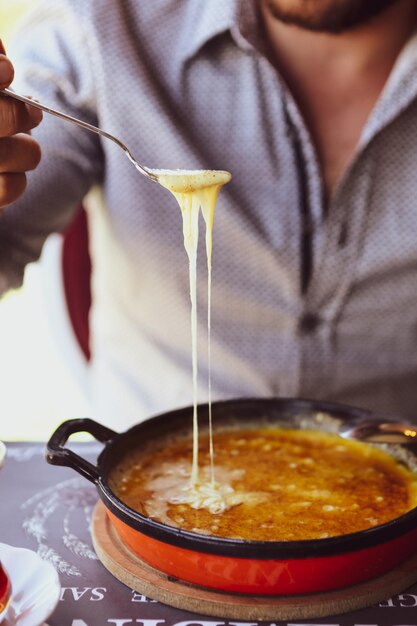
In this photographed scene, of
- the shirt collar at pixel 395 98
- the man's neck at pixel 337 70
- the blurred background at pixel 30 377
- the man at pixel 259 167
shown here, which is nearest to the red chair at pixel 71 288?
the man at pixel 259 167

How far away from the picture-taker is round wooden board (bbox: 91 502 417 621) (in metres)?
1.05

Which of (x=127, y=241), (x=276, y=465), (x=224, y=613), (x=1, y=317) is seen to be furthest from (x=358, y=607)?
(x=1, y=317)

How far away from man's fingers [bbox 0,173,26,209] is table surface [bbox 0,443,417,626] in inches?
20.2

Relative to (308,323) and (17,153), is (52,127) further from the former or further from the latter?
(308,323)

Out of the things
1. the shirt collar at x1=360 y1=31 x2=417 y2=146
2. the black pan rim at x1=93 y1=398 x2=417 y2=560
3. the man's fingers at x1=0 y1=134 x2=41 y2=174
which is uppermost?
the man's fingers at x1=0 y1=134 x2=41 y2=174

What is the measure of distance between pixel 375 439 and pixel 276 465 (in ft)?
0.60

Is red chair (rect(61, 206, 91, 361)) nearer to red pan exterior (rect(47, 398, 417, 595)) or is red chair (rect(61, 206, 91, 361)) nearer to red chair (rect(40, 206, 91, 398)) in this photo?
red chair (rect(40, 206, 91, 398))

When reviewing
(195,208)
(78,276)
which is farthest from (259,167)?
(78,276)

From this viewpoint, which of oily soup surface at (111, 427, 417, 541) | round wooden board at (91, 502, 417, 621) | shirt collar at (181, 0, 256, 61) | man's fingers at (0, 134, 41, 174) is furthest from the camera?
shirt collar at (181, 0, 256, 61)

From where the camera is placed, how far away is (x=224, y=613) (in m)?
1.05

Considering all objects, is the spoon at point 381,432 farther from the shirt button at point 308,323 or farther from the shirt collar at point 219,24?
the shirt collar at point 219,24

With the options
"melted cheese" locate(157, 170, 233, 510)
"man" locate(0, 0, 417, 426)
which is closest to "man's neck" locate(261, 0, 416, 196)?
"man" locate(0, 0, 417, 426)

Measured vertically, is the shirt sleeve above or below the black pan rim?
above

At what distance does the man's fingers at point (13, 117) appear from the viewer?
1.24 m
